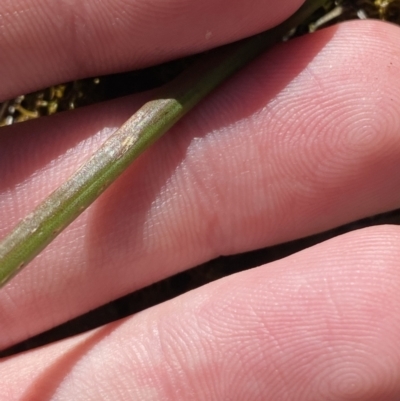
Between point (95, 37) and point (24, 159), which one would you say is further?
point (24, 159)

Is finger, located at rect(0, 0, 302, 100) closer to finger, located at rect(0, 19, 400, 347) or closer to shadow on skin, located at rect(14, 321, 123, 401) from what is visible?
finger, located at rect(0, 19, 400, 347)

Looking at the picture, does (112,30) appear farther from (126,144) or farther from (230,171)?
(230,171)

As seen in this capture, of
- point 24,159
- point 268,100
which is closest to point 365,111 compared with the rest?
point 268,100

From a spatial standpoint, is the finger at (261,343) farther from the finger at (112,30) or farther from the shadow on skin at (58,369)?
the finger at (112,30)

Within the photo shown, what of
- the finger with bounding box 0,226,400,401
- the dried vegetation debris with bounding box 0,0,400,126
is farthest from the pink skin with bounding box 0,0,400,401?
the dried vegetation debris with bounding box 0,0,400,126

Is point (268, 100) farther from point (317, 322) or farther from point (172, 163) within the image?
point (317, 322)

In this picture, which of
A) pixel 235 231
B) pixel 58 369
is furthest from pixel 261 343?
pixel 58 369

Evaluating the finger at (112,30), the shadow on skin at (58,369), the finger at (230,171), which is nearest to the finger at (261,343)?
the shadow on skin at (58,369)
